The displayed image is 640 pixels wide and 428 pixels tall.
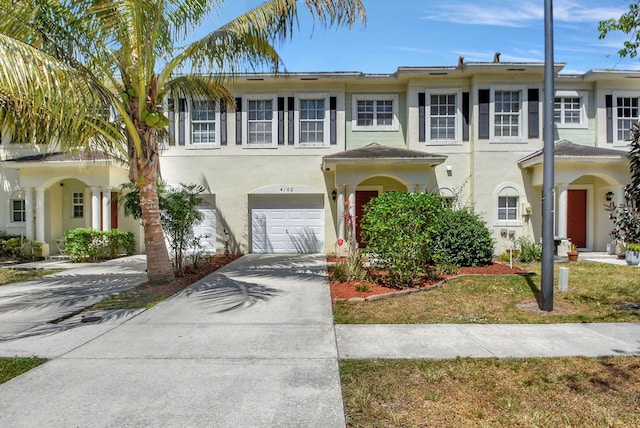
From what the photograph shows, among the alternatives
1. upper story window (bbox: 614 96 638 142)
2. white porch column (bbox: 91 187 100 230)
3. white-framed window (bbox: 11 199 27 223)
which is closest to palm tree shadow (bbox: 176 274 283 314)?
white porch column (bbox: 91 187 100 230)

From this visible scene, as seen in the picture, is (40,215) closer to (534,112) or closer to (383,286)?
(383,286)

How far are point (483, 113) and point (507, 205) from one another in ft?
11.8

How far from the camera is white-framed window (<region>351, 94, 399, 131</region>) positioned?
1555cm

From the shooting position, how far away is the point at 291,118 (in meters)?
15.5

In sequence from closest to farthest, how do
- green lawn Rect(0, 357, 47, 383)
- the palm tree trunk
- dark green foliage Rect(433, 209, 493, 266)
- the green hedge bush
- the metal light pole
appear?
green lawn Rect(0, 357, 47, 383) → the metal light pole → the palm tree trunk → dark green foliage Rect(433, 209, 493, 266) → the green hedge bush

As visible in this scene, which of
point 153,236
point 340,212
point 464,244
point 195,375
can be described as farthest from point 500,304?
point 340,212

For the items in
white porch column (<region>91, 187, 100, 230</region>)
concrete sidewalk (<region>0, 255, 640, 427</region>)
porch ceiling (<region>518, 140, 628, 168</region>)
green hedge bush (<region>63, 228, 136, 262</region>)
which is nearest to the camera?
concrete sidewalk (<region>0, 255, 640, 427</region>)

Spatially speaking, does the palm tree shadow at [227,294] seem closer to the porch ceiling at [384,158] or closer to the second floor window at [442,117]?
the porch ceiling at [384,158]

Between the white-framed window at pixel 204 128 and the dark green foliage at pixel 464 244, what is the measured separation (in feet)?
30.9

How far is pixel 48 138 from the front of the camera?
24.7ft

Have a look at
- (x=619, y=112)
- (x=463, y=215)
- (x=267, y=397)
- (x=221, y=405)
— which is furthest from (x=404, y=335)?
(x=619, y=112)

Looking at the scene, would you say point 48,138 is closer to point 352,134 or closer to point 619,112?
point 352,134

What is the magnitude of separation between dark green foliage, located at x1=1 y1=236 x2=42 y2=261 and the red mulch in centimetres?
1175

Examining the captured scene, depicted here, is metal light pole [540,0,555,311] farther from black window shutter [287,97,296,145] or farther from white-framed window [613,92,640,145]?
white-framed window [613,92,640,145]
